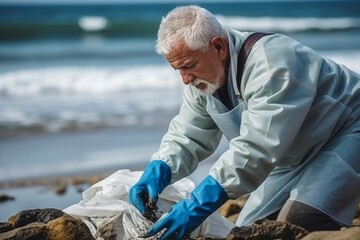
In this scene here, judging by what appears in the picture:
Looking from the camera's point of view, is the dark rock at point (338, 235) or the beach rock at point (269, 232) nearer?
the dark rock at point (338, 235)

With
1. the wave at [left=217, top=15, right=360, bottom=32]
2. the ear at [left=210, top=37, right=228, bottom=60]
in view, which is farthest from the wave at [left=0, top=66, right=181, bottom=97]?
the wave at [left=217, top=15, right=360, bottom=32]

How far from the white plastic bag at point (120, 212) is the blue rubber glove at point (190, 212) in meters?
0.26

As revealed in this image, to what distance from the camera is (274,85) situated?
12.6ft

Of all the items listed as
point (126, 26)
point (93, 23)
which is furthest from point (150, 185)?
point (93, 23)

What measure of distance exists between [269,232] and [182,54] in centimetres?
86

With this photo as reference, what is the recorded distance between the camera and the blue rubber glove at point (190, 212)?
3.74 metres

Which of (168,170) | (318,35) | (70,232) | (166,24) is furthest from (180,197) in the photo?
(318,35)

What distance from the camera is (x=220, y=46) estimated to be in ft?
13.0

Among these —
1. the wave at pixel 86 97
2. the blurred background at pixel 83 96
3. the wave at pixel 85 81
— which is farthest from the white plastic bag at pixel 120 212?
the wave at pixel 85 81

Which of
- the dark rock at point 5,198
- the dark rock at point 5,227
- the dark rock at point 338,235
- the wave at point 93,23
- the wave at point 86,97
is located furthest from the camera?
the wave at point 93,23

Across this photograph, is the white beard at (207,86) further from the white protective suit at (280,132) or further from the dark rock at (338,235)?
the dark rock at (338,235)

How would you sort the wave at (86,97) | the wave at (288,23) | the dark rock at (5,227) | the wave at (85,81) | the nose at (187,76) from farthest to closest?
Result: the wave at (288,23)
the wave at (85,81)
the wave at (86,97)
the dark rock at (5,227)
the nose at (187,76)

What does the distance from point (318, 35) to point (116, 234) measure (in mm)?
23865

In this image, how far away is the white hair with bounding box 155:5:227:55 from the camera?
12.6 ft
